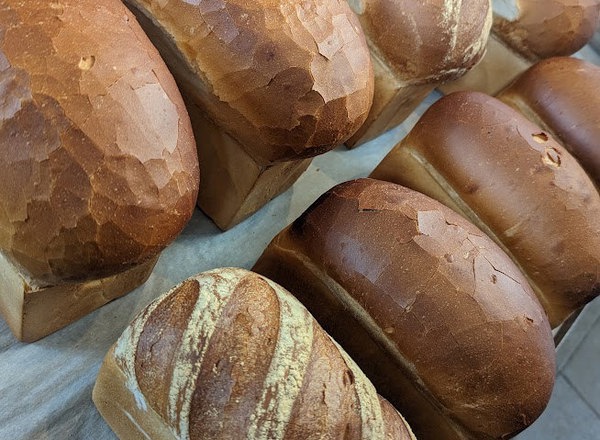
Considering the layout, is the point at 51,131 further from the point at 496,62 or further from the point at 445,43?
the point at 496,62

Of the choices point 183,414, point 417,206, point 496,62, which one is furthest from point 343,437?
point 496,62

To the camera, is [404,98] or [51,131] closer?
[51,131]

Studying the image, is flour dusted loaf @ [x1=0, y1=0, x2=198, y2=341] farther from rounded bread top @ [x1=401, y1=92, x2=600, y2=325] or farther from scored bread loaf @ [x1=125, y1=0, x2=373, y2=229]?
rounded bread top @ [x1=401, y1=92, x2=600, y2=325]

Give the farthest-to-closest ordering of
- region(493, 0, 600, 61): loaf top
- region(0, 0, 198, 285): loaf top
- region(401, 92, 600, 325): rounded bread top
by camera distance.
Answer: region(493, 0, 600, 61): loaf top
region(401, 92, 600, 325): rounded bread top
region(0, 0, 198, 285): loaf top

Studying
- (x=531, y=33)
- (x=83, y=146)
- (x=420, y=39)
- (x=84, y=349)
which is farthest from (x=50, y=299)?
(x=531, y=33)

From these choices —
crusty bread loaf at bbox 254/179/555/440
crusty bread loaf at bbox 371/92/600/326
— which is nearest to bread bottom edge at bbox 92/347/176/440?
crusty bread loaf at bbox 254/179/555/440

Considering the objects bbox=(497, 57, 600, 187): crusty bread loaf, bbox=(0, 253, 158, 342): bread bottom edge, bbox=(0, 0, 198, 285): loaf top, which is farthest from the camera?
bbox=(497, 57, 600, 187): crusty bread loaf

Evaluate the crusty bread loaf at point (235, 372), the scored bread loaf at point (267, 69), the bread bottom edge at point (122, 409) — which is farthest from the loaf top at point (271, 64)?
the bread bottom edge at point (122, 409)
